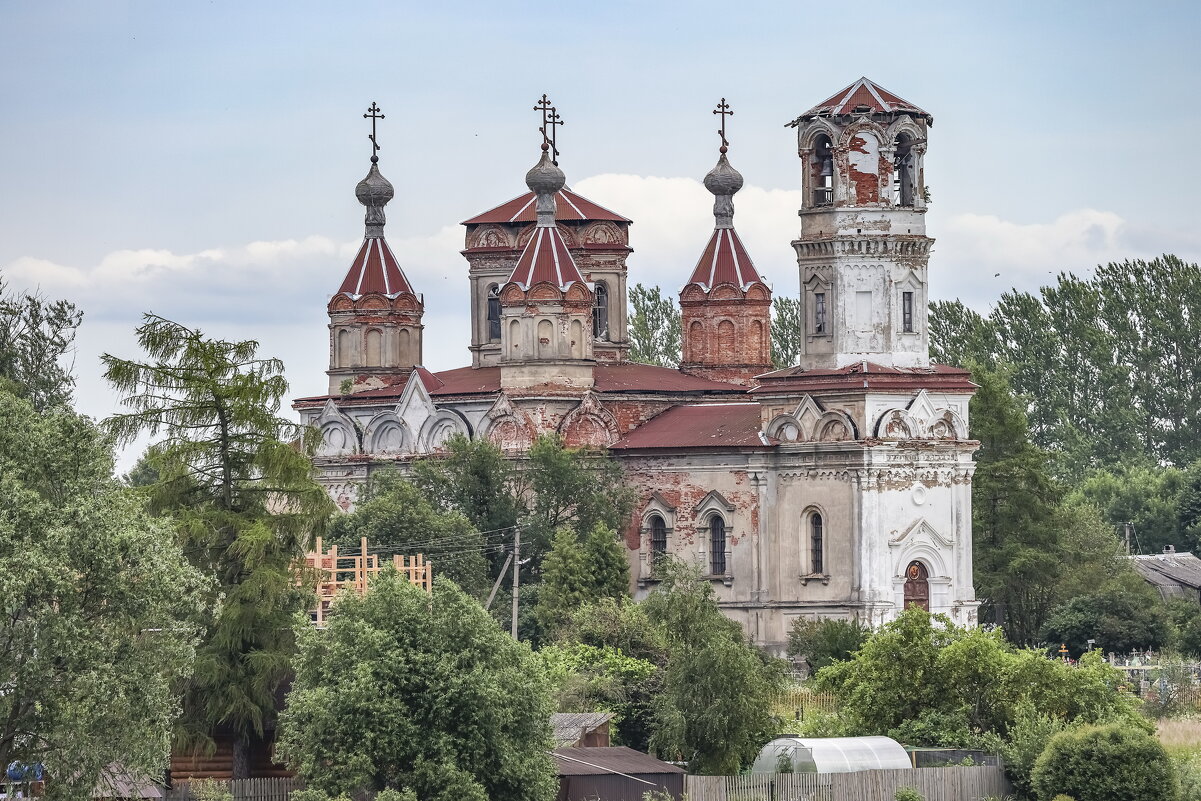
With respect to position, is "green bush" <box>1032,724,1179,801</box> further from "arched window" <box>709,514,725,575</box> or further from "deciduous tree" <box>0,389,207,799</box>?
"arched window" <box>709,514,725,575</box>

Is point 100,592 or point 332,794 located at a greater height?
point 100,592

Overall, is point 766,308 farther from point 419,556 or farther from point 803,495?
point 419,556

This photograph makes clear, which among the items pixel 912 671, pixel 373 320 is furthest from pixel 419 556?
pixel 373 320

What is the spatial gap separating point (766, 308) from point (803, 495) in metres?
10.00

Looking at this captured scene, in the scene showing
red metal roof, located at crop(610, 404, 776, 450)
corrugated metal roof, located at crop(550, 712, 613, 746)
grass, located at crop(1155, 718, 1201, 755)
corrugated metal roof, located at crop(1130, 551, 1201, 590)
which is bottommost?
grass, located at crop(1155, 718, 1201, 755)

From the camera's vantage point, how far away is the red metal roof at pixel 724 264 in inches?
2744

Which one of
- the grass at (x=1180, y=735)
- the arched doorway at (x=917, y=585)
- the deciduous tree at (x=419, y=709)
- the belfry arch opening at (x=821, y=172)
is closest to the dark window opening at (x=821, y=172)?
the belfry arch opening at (x=821, y=172)

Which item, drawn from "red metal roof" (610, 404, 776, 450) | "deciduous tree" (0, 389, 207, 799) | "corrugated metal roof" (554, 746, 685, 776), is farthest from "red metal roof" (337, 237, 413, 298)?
"deciduous tree" (0, 389, 207, 799)

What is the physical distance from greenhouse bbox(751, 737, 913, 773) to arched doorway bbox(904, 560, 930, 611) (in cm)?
1822

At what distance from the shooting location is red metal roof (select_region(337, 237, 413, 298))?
70938 mm

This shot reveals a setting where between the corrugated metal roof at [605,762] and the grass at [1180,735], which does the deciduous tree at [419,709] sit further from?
the grass at [1180,735]

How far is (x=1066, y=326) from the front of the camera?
95.2 meters

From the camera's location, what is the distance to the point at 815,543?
61.2 meters

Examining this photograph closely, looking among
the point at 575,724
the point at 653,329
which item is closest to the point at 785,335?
the point at 653,329
